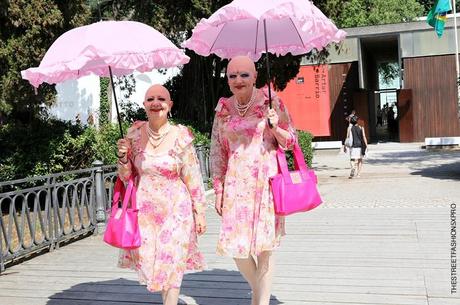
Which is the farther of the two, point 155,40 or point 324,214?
point 324,214

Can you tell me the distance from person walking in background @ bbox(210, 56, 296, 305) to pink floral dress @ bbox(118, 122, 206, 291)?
0.78 feet

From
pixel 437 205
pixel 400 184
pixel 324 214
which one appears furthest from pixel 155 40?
pixel 400 184

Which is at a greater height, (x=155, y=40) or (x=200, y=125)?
(x=155, y=40)

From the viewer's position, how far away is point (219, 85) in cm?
1614

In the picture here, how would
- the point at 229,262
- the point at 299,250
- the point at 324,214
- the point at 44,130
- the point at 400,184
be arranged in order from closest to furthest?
1. the point at 229,262
2. the point at 299,250
3. the point at 324,214
4. the point at 44,130
5. the point at 400,184

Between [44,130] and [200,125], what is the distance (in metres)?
5.15

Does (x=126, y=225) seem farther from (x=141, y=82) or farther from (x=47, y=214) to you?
(x=141, y=82)

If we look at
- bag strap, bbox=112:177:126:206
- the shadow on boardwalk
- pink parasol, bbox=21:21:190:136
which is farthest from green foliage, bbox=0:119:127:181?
bag strap, bbox=112:177:126:206

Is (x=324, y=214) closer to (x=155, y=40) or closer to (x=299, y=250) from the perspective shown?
(x=299, y=250)

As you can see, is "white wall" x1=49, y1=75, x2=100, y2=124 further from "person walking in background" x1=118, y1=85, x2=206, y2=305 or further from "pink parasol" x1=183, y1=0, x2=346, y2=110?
"person walking in background" x1=118, y1=85, x2=206, y2=305

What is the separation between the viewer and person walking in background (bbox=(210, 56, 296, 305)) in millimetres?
3824

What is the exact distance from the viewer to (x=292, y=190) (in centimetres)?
382

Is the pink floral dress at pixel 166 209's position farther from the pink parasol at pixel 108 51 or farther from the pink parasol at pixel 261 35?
the pink parasol at pixel 261 35

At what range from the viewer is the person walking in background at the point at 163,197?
3.74 m
